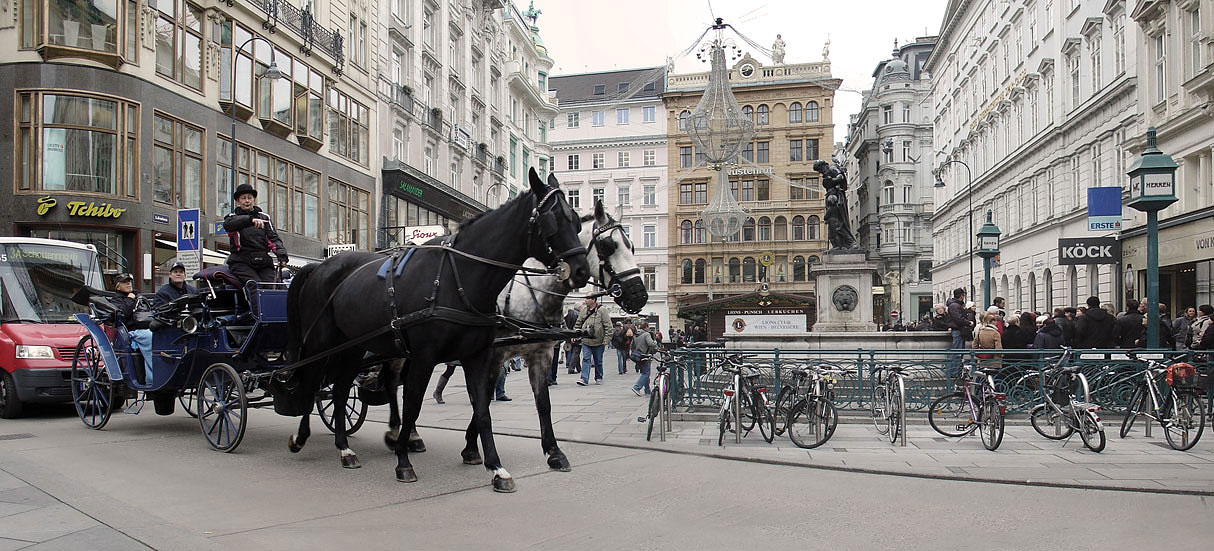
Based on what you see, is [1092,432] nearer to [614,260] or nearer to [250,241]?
[614,260]

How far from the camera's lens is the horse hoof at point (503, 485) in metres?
7.63

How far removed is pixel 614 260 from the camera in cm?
824

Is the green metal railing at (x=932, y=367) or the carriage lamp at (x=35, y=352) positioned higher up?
the carriage lamp at (x=35, y=352)

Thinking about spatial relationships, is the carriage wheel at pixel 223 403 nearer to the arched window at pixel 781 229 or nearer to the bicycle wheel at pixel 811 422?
the bicycle wheel at pixel 811 422

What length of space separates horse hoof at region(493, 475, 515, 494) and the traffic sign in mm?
12008

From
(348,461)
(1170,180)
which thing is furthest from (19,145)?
(1170,180)

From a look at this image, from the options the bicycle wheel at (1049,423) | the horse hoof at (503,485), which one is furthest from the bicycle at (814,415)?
the horse hoof at (503,485)

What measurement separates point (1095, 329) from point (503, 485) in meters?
13.6

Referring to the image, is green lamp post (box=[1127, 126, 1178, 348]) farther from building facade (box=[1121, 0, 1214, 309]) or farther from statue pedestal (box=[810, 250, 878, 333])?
building facade (box=[1121, 0, 1214, 309])

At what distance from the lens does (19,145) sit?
877 inches

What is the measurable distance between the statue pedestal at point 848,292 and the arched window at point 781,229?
58.5 meters

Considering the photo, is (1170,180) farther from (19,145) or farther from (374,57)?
(374,57)

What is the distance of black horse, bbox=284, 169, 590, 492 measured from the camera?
7.90m

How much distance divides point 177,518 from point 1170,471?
882 centimetres
